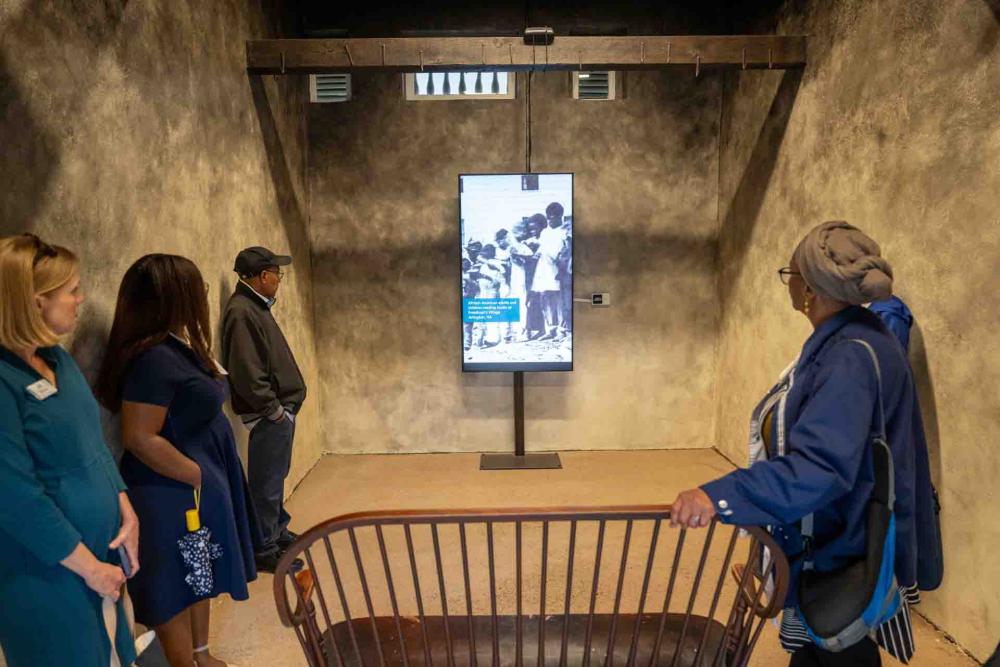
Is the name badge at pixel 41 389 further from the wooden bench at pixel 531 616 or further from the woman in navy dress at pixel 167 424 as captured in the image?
the wooden bench at pixel 531 616

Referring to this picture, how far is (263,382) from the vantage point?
2998 millimetres

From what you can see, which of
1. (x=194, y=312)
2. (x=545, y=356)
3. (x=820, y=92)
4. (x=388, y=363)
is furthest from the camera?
(x=388, y=363)

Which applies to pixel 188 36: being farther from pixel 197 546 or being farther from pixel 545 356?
pixel 545 356

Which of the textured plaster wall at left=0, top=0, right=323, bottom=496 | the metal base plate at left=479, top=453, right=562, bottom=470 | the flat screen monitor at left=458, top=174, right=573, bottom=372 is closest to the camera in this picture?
the textured plaster wall at left=0, top=0, right=323, bottom=496

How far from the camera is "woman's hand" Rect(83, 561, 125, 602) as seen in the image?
1453mm

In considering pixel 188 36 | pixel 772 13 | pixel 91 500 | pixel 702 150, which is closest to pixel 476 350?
pixel 702 150

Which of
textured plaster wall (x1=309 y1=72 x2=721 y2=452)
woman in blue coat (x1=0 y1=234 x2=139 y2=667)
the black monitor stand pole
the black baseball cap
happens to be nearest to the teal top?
woman in blue coat (x1=0 y1=234 x2=139 y2=667)

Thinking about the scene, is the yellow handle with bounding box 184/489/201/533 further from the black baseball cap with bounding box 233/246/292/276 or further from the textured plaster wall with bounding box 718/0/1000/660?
the textured plaster wall with bounding box 718/0/1000/660

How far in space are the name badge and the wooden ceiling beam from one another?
2645 millimetres

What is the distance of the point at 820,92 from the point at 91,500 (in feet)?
11.9

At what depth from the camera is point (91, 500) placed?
1504mm

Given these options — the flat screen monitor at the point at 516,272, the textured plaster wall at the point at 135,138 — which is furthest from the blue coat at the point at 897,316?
the textured plaster wall at the point at 135,138

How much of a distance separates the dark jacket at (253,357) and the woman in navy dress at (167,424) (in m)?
0.88

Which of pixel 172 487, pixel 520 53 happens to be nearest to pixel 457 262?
pixel 520 53
